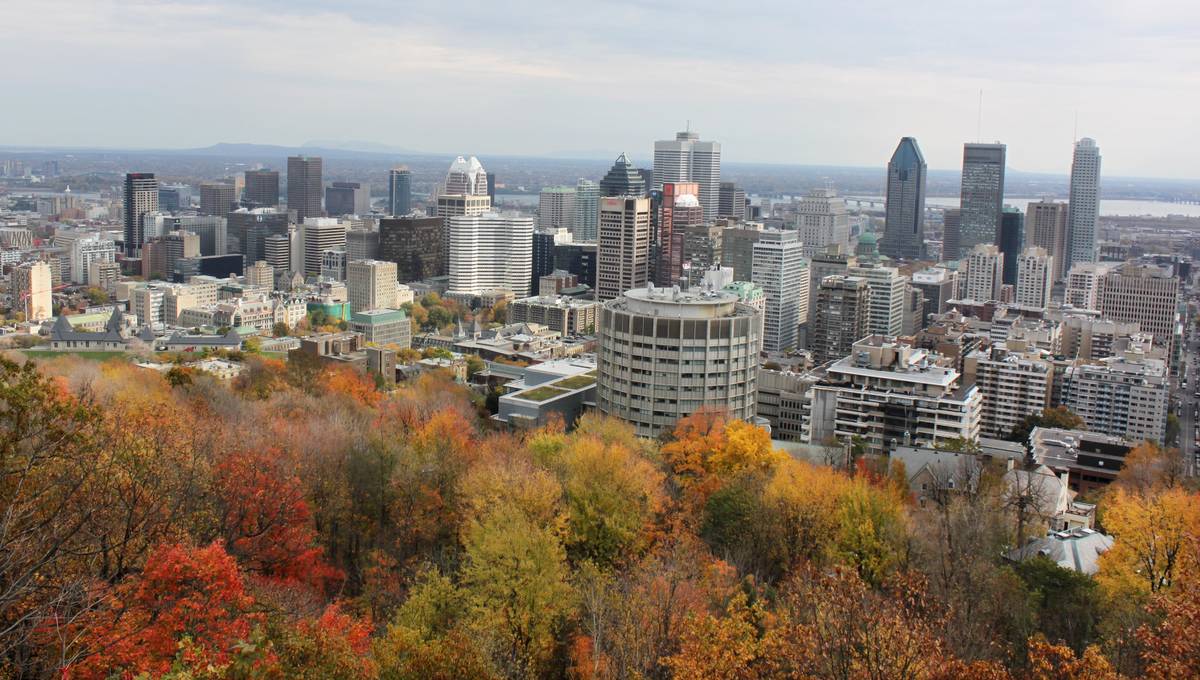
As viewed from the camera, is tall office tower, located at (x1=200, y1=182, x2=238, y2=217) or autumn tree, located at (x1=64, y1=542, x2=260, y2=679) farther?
tall office tower, located at (x1=200, y1=182, x2=238, y2=217)

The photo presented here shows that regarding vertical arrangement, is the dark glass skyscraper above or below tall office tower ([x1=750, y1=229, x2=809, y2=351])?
above

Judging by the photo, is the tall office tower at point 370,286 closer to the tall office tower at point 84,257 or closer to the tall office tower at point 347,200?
the tall office tower at point 84,257

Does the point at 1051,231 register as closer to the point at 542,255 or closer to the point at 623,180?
the point at 623,180

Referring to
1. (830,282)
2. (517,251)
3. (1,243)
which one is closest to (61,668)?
(830,282)

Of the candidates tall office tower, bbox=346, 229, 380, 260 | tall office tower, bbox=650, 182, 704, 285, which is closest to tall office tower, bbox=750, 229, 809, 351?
tall office tower, bbox=650, 182, 704, 285

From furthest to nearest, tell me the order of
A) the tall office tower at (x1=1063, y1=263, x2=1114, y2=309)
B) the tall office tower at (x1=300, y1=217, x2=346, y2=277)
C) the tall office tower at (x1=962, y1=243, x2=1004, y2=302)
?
1. the tall office tower at (x1=300, y1=217, x2=346, y2=277)
2. the tall office tower at (x1=962, y1=243, x2=1004, y2=302)
3. the tall office tower at (x1=1063, y1=263, x2=1114, y2=309)

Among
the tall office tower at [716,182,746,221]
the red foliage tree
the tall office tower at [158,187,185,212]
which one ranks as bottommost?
the red foliage tree

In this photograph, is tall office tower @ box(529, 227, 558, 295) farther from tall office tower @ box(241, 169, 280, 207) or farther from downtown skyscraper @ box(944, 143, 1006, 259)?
tall office tower @ box(241, 169, 280, 207)
